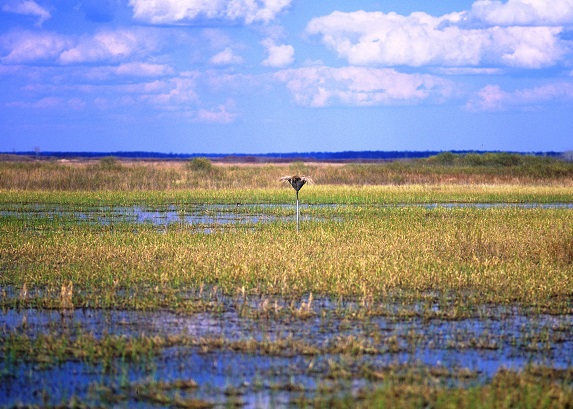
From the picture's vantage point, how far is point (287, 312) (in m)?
11.1

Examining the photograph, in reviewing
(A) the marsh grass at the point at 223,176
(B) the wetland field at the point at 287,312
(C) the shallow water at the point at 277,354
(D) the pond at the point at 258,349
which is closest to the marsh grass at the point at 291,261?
(B) the wetland field at the point at 287,312

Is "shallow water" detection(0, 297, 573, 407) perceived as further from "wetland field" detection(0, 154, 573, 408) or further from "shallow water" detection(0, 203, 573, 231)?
"shallow water" detection(0, 203, 573, 231)

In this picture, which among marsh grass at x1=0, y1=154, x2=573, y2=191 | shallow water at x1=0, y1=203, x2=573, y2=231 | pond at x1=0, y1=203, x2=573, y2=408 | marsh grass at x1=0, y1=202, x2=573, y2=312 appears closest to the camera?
pond at x1=0, y1=203, x2=573, y2=408

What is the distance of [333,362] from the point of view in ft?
27.9

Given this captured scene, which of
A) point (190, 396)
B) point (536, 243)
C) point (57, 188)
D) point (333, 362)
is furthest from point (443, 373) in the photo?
point (57, 188)

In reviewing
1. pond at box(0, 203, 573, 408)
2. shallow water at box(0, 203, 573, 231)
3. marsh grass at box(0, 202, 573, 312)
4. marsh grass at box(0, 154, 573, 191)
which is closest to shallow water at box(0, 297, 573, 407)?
pond at box(0, 203, 573, 408)

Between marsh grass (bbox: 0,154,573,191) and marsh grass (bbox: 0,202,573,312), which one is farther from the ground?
marsh grass (bbox: 0,154,573,191)

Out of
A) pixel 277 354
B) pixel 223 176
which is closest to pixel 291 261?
Answer: pixel 277 354

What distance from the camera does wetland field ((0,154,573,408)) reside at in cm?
777

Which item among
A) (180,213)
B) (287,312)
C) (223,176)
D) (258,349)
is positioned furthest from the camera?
(223,176)

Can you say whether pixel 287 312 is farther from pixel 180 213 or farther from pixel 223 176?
pixel 223 176

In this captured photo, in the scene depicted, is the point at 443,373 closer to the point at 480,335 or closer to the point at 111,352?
the point at 480,335

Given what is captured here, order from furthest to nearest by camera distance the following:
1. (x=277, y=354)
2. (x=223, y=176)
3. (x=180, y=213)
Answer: (x=223, y=176) → (x=180, y=213) → (x=277, y=354)

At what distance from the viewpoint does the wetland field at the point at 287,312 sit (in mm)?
7773
